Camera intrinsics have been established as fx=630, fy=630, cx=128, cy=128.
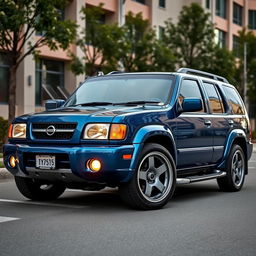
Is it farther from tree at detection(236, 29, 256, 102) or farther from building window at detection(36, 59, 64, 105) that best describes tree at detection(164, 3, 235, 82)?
tree at detection(236, 29, 256, 102)

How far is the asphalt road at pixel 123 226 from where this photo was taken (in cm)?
591

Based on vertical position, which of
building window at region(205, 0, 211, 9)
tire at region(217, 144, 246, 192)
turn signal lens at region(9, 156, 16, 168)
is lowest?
tire at region(217, 144, 246, 192)

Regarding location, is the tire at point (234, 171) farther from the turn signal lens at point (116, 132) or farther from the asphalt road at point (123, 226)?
the turn signal lens at point (116, 132)

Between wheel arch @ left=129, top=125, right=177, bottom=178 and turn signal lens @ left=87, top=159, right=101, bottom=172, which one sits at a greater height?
wheel arch @ left=129, top=125, right=177, bottom=178

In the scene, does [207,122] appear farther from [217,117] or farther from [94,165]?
[94,165]

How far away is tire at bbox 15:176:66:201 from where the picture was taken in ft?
30.0

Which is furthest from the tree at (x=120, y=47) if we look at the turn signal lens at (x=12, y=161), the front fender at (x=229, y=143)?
the turn signal lens at (x=12, y=161)

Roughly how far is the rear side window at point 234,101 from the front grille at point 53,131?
3.89 metres

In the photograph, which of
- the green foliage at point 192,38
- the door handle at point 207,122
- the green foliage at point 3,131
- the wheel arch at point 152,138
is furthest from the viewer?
the green foliage at point 192,38

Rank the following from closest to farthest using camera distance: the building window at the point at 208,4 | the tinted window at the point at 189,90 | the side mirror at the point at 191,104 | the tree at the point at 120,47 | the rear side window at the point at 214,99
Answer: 1. the side mirror at the point at 191,104
2. the tinted window at the point at 189,90
3. the rear side window at the point at 214,99
4. the tree at the point at 120,47
5. the building window at the point at 208,4

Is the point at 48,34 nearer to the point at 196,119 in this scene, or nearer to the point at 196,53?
the point at 196,119

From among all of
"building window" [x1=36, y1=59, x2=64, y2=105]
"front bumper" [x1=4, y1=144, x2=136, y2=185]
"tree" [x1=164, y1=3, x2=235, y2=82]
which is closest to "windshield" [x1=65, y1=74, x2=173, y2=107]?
"front bumper" [x1=4, y1=144, x2=136, y2=185]

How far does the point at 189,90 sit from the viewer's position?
31.8ft

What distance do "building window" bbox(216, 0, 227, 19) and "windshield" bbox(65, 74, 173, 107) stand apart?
1788 inches
